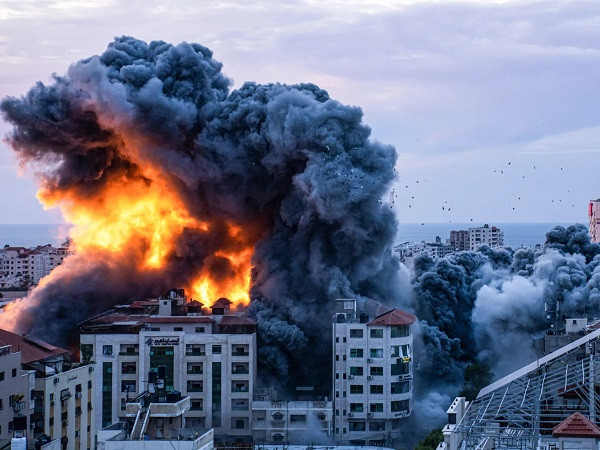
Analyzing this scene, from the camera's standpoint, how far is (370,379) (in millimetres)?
65750

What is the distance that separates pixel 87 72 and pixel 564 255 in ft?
97.8

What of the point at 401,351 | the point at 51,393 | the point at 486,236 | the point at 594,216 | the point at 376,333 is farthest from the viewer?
the point at 486,236

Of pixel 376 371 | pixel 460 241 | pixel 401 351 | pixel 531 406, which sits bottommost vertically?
pixel 376 371

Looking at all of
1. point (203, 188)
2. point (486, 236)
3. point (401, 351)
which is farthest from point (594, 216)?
point (401, 351)

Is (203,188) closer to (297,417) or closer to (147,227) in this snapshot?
(147,227)

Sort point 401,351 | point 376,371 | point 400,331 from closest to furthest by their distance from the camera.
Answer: point 376,371 → point 400,331 → point 401,351

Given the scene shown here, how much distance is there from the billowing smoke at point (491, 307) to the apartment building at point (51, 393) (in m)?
26.7

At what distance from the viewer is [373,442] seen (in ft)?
215

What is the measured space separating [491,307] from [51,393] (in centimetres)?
3875

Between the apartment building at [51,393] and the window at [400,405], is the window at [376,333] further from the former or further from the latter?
the apartment building at [51,393]

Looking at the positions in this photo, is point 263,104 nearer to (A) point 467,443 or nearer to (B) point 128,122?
(B) point 128,122

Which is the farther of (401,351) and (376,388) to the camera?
(401,351)

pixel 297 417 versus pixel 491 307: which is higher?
pixel 491 307

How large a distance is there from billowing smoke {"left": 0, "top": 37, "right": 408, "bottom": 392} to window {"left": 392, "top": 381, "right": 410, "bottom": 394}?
4.98 metres
